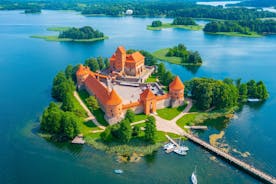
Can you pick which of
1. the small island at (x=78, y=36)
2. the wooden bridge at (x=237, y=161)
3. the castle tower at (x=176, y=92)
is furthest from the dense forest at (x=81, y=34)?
the wooden bridge at (x=237, y=161)

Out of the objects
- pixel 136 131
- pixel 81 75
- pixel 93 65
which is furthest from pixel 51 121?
pixel 93 65

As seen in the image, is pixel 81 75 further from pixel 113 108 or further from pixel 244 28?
pixel 244 28

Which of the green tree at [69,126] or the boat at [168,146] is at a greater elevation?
the green tree at [69,126]

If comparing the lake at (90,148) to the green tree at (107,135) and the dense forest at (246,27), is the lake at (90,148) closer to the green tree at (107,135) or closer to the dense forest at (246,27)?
the green tree at (107,135)

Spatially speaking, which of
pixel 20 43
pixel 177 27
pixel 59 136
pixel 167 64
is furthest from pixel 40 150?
pixel 177 27

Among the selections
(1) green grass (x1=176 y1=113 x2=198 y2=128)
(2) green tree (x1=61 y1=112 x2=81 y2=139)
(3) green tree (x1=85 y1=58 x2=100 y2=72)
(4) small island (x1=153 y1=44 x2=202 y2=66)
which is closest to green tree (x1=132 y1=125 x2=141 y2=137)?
(1) green grass (x1=176 y1=113 x2=198 y2=128)

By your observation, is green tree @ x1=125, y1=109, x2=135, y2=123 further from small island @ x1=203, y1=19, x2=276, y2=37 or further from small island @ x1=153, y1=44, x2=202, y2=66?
small island @ x1=203, y1=19, x2=276, y2=37

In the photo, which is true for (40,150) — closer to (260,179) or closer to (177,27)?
(260,179)

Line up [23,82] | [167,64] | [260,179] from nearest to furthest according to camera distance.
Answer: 1. [260,179]
2. [23,82]
3. [167,64]
